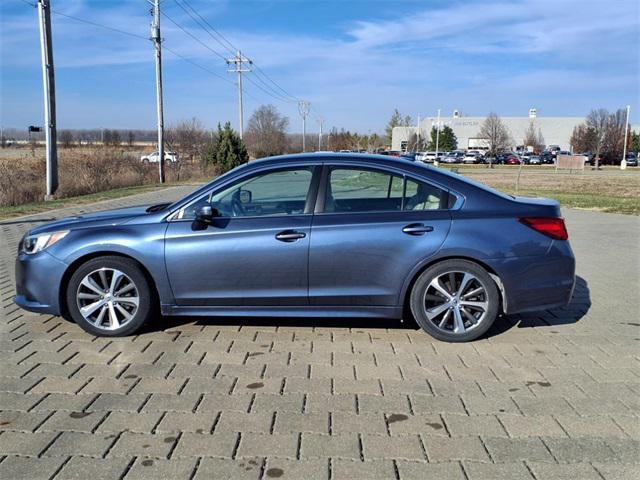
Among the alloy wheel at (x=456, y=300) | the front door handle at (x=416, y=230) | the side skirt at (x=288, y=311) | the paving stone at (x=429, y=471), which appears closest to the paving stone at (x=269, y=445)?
the paving stone at (x=429, y=471)

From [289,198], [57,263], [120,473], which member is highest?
[289,198]

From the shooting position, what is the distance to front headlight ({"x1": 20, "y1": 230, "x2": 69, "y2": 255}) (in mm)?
4812

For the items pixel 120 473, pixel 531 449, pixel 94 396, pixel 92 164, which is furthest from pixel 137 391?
pixel 92 164

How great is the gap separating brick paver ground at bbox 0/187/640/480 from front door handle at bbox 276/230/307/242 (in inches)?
35.4

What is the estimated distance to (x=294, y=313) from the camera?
4.73 meters

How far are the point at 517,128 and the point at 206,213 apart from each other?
112m

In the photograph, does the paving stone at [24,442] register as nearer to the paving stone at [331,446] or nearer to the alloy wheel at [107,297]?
the paving stone at [331,446]

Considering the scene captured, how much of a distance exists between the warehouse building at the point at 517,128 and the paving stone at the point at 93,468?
101604 mm

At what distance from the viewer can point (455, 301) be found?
15.3 feet

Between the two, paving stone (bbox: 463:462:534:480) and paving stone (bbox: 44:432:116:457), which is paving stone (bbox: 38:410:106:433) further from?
paving stone (bbox: 463:462:534:480)

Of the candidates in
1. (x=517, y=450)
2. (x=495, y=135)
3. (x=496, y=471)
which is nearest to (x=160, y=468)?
(x=496, y=471)

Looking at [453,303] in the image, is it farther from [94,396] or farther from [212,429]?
[94,396]

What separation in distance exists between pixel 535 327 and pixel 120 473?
3.90 meters

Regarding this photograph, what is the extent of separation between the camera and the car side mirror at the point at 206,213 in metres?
4.59
